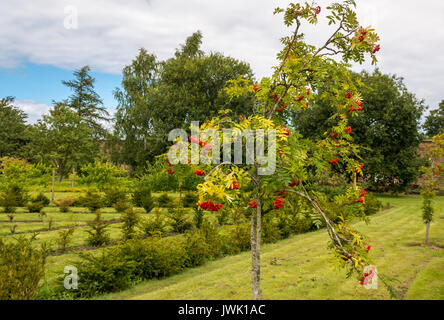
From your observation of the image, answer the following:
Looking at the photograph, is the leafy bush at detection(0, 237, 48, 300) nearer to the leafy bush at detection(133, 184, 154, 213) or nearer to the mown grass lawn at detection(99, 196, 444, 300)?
the mown grass lawn at detection(99, 196, 444, 300)

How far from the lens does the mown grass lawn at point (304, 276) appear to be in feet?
18.7

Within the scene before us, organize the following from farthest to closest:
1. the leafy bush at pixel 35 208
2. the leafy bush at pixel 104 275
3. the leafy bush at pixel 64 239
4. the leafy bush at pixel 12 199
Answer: the leafy bush at pixel 35 208, the leafy bush at pixel 12 199, the leafy bush at pixel 64 239, the leafy bush at pixel 104 275

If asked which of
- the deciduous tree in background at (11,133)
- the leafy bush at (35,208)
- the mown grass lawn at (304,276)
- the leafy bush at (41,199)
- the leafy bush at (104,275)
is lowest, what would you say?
the mown grass lawn at (304,276)

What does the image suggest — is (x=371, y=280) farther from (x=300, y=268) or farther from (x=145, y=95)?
(x=145, y=95)

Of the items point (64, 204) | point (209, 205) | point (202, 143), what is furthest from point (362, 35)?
point (64, 204)

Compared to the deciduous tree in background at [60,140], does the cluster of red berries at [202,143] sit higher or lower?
lower

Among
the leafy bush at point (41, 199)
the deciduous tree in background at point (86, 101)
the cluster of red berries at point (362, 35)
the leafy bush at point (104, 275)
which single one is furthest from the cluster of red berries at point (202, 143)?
the deciduous tree in background at point (86, 101)

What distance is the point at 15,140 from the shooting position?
142ft

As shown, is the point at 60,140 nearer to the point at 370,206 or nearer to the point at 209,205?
the point at 209,205

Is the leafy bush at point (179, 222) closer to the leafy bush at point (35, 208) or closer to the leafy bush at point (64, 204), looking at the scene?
the leafy bush at point (64, 204)

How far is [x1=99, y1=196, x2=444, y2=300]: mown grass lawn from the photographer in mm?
5711

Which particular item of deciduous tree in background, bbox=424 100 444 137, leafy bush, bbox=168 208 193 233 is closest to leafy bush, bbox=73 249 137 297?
leafy bush, bbox=168 208 193 233

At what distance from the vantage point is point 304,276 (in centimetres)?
675
